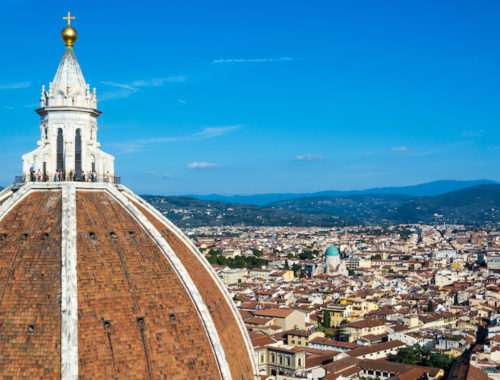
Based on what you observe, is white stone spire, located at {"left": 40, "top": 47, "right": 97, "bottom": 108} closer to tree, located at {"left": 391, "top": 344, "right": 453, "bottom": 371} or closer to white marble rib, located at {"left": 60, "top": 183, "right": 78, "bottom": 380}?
white marble rib, located at {"left": 60, "top": 183, "right": 78, "bottom": 380}

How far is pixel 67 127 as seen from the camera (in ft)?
44.1

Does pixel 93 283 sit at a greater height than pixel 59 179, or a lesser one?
lesser

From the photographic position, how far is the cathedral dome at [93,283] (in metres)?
10.7

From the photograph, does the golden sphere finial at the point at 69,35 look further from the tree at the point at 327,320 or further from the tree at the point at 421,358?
the tree at the point at 327,320

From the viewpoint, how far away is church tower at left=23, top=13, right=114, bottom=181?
13406 mm

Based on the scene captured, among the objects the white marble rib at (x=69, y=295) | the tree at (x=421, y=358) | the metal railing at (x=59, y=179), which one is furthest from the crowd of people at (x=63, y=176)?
the tree at (x=421, y=358)

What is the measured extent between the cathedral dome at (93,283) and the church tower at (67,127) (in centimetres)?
2

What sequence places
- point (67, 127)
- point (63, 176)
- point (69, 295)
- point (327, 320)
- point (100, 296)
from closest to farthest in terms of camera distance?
point (69, 295) < point (100, 296) < point (63, 176) < point (67, 127) < point (327, 320)


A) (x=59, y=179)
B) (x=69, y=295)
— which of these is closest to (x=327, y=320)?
(x=59, y=179)

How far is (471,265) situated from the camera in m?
117

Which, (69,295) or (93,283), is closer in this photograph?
(69,295)

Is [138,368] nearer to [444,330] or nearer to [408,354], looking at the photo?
[408,354]

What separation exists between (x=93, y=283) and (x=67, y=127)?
3.63m

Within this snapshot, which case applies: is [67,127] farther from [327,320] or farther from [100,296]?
[327,320]
